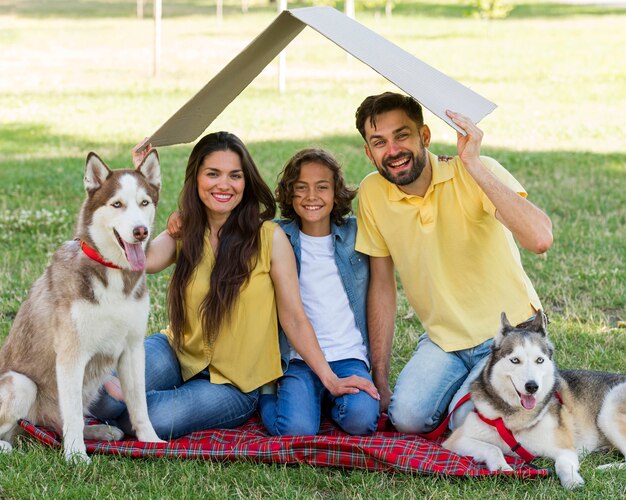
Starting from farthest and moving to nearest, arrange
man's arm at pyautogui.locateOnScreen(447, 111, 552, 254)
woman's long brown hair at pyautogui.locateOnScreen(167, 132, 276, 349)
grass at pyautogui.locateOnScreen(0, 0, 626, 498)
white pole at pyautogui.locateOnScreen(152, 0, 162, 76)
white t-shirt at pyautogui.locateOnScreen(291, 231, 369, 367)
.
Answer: white pole at pyautogui.locateOnScreen(152, 0, 162, 76), white t-shirt at pyautogui.locateOnScreen(291, 231, 369, 367), woman's long brown hair at pyautogui.locateOnScreen(167, 132, 276, 349), man's arm at pyautogui.locateOnScreen(447, 111, 552, 254), grass at pyautogui.locateOnScreen(0, 0, 626, 498)

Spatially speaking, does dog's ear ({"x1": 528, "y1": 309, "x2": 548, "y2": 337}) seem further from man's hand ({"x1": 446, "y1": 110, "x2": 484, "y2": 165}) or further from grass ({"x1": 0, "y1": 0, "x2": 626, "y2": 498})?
man's hand ({"x1": 446, "y1": 110, "x2": 484, "y2": 165})

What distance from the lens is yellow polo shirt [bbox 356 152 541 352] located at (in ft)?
15.8

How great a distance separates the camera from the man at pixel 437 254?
4766 mm

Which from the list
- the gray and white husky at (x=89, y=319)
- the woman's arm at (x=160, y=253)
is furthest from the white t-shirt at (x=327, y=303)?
the gray and white husky at (x=89, y=319)

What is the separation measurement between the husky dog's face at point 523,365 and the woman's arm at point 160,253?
6.06ft

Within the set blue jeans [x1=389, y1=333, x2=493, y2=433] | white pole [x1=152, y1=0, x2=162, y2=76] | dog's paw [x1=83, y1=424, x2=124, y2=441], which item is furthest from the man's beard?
white pole [x1=152, y1=0, x2=162, y2=76]

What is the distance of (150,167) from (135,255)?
1.54 ft

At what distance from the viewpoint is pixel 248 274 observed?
4754 mm

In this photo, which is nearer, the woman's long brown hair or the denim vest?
the woman's long brown hair

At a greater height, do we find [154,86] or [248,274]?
Answer: [154,86]

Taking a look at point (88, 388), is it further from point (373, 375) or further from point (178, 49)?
point (178, 49)

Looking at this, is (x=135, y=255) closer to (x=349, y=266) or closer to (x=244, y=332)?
(x=244, y=332)

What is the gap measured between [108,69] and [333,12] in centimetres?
2118

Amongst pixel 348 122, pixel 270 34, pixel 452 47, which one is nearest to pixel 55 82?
pixel 348 122
